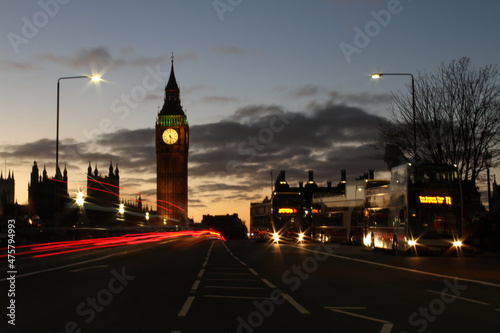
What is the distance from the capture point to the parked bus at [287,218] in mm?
59656

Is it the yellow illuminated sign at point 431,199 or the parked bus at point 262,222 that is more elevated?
A: the yellow illuminated sign at point 431,199

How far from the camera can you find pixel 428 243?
3400 centimetres

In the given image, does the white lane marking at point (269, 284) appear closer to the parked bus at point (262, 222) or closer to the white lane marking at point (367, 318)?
the white lane marking at point (367, 318)

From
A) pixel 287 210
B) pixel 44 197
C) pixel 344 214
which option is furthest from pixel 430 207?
pixel 44 197

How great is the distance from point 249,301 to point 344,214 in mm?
39855

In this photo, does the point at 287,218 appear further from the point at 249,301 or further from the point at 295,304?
the point at 295,304

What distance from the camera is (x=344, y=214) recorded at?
5262cm

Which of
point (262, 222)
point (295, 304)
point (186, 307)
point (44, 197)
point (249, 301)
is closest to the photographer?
point (186, 307)

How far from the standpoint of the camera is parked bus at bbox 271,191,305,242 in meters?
59.7

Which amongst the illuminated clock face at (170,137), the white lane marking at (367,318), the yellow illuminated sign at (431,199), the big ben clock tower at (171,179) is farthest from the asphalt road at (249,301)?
the illuminated clock face at (170,137)

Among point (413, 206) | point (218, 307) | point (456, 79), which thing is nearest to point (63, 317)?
point (218, 307)

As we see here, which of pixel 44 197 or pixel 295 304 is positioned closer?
pixel 295 304

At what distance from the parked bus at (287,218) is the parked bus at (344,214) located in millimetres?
1645

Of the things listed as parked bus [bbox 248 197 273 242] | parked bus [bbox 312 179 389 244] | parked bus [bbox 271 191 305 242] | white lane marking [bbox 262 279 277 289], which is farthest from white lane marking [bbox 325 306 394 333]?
parked bus [bbox 248 197 273 242]
